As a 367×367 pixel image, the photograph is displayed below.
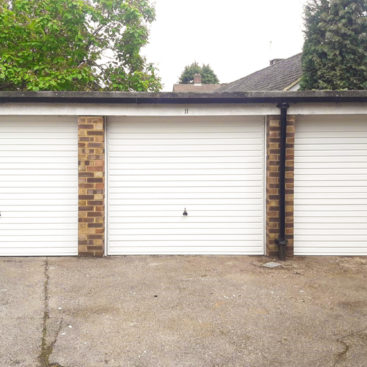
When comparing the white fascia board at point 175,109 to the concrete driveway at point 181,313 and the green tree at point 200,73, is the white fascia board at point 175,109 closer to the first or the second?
the concrete driveway at point 181,313

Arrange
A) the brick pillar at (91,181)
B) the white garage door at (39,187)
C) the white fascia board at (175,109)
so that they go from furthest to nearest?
the white garage door at (39,187)
the brick pillar at (91,181)
the white fascia board at (175,109)

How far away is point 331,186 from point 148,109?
3275 millimetres

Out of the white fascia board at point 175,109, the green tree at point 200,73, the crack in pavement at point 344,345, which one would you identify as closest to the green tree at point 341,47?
the white fascia board at point 175,109

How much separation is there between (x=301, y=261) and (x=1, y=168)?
5.07 m

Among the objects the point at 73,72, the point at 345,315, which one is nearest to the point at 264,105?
the point at 345,315

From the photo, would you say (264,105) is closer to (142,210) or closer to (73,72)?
(142,210)

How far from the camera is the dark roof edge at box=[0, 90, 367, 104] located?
5.94 meters

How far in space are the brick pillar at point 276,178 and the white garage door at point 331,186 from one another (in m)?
0.20

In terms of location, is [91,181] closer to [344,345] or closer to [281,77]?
[344,345]

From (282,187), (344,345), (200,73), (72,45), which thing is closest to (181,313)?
(344,345)

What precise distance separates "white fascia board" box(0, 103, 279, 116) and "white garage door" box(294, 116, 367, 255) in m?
0.86

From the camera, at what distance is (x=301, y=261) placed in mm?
6125

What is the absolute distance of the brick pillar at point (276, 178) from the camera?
247 inches

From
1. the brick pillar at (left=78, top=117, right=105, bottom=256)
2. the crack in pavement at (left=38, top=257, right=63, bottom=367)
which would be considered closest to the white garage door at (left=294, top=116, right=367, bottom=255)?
the brick pillar at (left=78, top=117, right=105, bottom=256)
